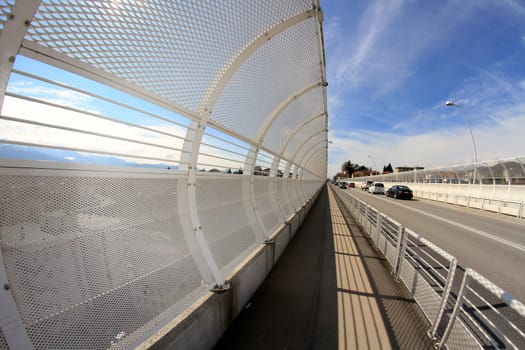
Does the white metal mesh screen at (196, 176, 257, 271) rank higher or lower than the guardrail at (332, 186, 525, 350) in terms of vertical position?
higher

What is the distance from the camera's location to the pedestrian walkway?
2.36 m

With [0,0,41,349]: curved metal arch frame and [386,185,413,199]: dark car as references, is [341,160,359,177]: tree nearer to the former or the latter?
[386,185,413,199]: dark car

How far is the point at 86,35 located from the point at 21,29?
33cm

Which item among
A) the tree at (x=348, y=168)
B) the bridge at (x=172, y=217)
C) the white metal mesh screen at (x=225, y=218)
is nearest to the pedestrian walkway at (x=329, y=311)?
the bridge at (x=172, y=217)

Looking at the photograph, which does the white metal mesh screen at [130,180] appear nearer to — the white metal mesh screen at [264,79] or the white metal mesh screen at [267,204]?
the white metal mesh screen at [264,79]

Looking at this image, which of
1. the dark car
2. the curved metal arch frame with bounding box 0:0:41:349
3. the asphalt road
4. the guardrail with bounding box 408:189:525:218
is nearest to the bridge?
the curved metal arch frame with bounding box 0:0:41:349

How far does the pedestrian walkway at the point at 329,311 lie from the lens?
92.9 inches

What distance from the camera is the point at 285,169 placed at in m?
7.72

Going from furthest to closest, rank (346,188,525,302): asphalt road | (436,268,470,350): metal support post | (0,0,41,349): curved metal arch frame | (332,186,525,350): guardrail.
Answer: (346,188,525,302): asphalt road → (436,268,470,350): metal support post → (332,186,525,350): guardrail → (0,0,41,349): curved metal arch frame

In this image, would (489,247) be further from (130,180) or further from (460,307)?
(130,180)

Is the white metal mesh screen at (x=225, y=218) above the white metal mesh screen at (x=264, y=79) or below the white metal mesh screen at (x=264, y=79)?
below

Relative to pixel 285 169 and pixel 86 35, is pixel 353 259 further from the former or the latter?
pixel 86 35

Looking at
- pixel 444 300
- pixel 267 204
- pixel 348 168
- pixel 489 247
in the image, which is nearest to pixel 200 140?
pixel 267 204

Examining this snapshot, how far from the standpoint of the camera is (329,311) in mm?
2889
